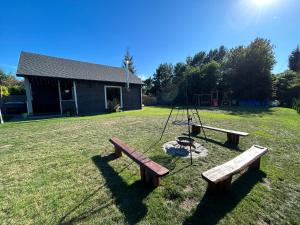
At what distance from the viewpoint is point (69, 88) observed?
12938 mm

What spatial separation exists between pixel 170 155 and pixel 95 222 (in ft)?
7.34

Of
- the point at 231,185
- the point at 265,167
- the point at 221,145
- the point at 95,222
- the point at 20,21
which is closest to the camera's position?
the point at 95,222

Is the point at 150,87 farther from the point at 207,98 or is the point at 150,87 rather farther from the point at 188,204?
the point at 188,204

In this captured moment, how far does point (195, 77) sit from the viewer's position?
72.4 feet

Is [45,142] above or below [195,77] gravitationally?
below

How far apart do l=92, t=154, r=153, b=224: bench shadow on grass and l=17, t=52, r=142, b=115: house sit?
1002cm

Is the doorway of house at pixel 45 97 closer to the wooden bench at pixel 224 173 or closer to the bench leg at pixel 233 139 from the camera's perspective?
the bench leg at pixel 233 139

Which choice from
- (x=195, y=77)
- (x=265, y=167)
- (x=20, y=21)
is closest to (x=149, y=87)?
(x=195, y=77)

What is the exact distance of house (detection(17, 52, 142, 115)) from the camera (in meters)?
10.3

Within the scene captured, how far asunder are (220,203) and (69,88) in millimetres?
14176

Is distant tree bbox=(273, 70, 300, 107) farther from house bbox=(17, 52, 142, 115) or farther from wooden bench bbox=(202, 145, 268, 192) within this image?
wooden bench bbox=(202, 145, 268, 192)

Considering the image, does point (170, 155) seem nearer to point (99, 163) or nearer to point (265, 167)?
point (99, 163)

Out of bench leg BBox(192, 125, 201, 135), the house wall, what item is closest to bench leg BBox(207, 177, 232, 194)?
bench leg BBox(192, 125, 201, 135)

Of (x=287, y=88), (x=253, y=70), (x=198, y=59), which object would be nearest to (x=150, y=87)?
(x=198, y=59)
